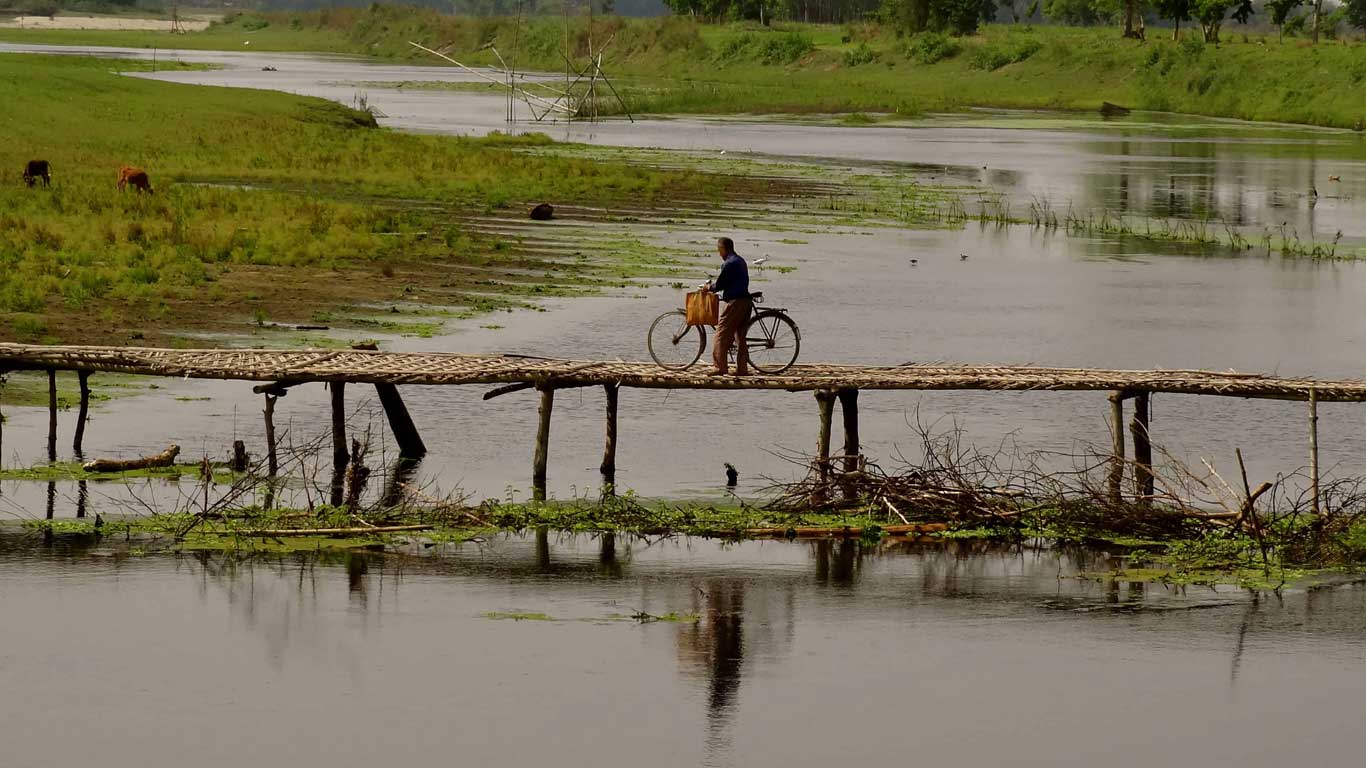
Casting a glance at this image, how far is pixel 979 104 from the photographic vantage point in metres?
132

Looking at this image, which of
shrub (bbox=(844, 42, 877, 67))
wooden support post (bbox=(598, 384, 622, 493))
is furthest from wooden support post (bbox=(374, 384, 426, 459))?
shrub (bbox=(844, 42, 877, 67))

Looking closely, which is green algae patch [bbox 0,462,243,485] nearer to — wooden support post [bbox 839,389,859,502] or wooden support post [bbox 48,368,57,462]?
wooden support post [bbox 48,368,57,462]

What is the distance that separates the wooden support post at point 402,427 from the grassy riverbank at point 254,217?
342 inches

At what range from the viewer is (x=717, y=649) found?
61.7 ft

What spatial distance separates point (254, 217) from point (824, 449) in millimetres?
27913

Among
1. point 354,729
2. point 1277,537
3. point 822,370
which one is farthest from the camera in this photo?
point 822,370

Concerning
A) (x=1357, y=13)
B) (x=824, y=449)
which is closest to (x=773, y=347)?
(x=824, y=449)

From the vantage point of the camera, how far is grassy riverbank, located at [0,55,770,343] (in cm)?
3741

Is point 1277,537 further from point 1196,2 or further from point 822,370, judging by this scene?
point 1196,2

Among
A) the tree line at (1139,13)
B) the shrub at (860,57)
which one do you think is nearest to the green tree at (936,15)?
the tree line at (1139,13)

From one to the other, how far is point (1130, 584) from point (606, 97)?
10933 centimetres

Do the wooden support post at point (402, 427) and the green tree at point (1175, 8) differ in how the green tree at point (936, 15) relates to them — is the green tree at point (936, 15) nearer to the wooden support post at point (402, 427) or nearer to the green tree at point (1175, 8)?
the green tree at point (1175, 8)

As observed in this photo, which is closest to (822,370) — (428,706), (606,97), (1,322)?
(428,706)

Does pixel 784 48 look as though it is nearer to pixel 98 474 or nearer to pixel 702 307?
pixel 98 474
